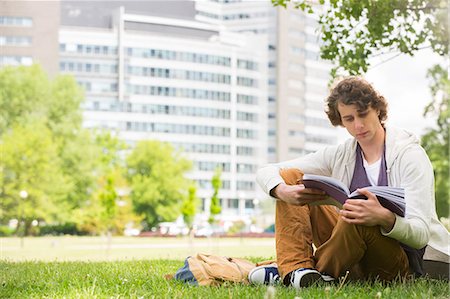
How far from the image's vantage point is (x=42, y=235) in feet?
100

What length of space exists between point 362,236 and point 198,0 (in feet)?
179

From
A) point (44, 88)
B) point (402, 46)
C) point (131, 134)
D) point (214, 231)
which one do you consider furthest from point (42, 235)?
point (402, 46)

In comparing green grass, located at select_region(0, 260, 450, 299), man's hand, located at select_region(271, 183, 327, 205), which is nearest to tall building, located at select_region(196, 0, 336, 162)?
green grass, located at select_region(0, 260, 450, 299)

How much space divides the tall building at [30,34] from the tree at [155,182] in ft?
41.0

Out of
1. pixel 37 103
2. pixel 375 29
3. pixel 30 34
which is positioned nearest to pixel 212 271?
pixel 375 29

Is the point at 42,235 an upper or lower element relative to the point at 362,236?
lower

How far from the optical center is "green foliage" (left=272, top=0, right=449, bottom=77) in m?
5.53

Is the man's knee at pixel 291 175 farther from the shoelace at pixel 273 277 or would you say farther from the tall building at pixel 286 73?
the tall building at pixel 286 73

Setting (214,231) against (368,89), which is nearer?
Answer: (368,89)

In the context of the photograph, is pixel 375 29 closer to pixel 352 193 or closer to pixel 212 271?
pixel 212 271

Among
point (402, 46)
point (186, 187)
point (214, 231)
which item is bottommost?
point (214, 231)

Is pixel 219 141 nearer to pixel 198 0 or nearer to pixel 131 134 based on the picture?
pixel 131 134

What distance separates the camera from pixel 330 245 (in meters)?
2.58

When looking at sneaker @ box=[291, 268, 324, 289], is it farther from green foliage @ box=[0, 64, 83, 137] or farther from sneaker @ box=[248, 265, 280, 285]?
green foliage @ box=[0, 64, 83, 137]
